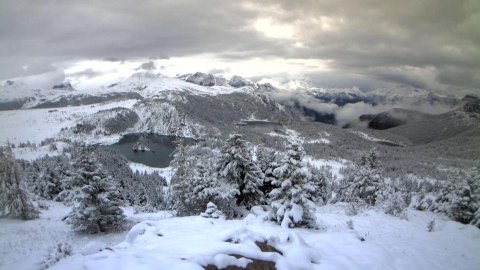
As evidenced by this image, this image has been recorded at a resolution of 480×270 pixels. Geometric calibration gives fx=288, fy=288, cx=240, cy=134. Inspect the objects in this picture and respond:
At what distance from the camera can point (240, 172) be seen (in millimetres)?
31828

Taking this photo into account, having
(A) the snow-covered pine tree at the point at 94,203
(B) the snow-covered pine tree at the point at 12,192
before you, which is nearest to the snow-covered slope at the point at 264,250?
(A) the snow-covered pine tree at the point at 94,203

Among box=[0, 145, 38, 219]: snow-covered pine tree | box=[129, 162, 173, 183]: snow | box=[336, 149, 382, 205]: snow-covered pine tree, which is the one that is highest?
box=[0, 145, 38, 219]: snow-covered pine tree

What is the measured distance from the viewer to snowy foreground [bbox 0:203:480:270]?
10070 mm

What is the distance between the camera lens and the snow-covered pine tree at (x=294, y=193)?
20828 mm

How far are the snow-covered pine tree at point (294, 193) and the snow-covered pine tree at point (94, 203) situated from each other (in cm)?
1791

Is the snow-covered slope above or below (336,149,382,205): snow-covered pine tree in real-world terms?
above

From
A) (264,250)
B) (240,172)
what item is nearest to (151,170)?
(240,172)

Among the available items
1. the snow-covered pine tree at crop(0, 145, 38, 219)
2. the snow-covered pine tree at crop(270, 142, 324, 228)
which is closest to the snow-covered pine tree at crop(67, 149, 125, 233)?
the snow-covered pine tree at crop(0, 145, 38, 219)

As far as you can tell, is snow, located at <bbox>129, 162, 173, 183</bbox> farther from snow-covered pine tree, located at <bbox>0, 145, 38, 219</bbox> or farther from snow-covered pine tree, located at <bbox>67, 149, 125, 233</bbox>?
snow-covered pine tree, located at <bbox>0, 145, 38, 219</bbox>

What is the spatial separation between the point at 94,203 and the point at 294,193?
21097 millimetres

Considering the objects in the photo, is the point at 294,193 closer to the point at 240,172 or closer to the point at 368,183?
the point at 240,172

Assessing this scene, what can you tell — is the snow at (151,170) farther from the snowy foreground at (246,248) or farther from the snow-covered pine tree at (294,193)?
the snowy foreground at (246,248)

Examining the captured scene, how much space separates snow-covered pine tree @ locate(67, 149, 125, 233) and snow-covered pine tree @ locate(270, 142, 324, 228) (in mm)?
17909

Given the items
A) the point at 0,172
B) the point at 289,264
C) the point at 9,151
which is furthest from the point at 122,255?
the point at 0,172
